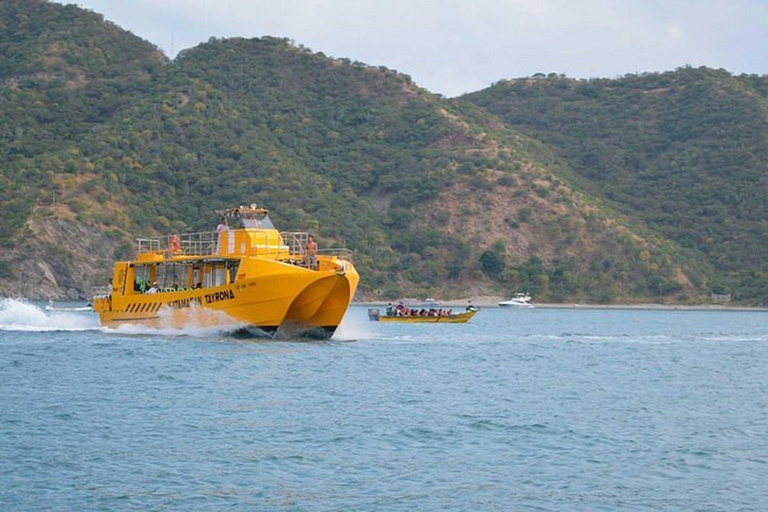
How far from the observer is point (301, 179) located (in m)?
125

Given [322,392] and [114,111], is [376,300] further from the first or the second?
[322,392]

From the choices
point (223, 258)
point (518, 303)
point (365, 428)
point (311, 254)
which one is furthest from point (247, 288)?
point (518, 303)

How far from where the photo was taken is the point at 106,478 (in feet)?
69.3

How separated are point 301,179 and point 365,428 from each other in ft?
326

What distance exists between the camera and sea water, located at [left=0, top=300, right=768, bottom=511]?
2047cm

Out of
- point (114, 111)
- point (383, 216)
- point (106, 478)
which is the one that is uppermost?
point (114, 111)

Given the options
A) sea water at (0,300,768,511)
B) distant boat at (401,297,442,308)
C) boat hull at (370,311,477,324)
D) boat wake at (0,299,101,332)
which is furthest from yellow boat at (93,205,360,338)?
distant boat at (401,297,442,308)

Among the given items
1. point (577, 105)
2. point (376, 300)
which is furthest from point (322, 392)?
point (577, 105)

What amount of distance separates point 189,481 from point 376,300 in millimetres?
91898

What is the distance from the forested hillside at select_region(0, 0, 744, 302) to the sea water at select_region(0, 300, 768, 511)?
6445 cm

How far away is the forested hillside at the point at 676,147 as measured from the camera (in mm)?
132375

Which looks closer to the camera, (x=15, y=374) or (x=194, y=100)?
(x=15, y=374)

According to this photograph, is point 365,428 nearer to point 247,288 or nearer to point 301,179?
point 247,288

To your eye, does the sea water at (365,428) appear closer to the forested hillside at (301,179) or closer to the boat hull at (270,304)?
the boat hull at (270,304)
